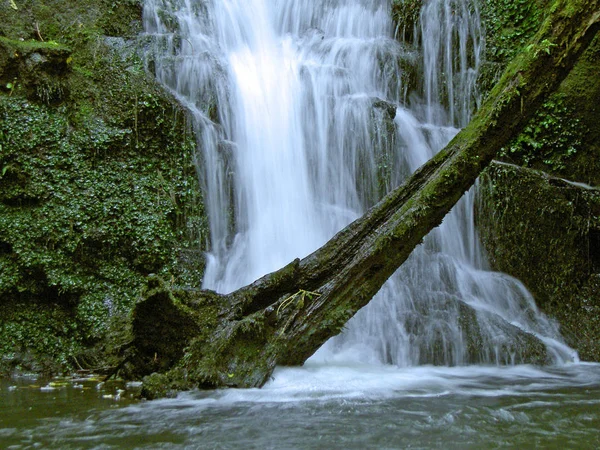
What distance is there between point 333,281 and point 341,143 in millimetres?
4030

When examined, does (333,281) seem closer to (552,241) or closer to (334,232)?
(334,232)

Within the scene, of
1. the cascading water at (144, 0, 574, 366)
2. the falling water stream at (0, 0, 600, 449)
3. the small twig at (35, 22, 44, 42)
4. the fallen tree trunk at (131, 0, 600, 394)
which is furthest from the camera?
the small twig at (35, 22, 44, 42)

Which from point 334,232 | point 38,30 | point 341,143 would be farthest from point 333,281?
point 38,30

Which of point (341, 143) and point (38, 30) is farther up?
point (38, 30)

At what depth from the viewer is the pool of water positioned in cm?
320

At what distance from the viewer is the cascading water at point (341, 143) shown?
675 cm

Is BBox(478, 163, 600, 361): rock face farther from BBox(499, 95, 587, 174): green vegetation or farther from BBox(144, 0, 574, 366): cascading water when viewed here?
BBox(499, 95, 587, 174): green vegetation

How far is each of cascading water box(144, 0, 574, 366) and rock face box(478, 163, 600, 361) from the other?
0.30 metres

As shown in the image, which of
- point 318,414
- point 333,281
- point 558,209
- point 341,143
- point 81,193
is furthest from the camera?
point 341,143

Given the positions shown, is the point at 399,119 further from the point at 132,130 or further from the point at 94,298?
the point at 94,298

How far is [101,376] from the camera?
5633 millimetres

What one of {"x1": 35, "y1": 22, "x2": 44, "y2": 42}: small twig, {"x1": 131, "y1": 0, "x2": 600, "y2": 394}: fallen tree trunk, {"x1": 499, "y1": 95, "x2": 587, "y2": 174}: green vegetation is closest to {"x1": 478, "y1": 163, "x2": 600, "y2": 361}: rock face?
{"x1": 499, "y1": 95, "x2": 587, "y2": 174}: green vegetation

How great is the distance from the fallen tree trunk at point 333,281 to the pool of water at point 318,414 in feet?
0.94

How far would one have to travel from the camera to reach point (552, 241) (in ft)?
26.0
